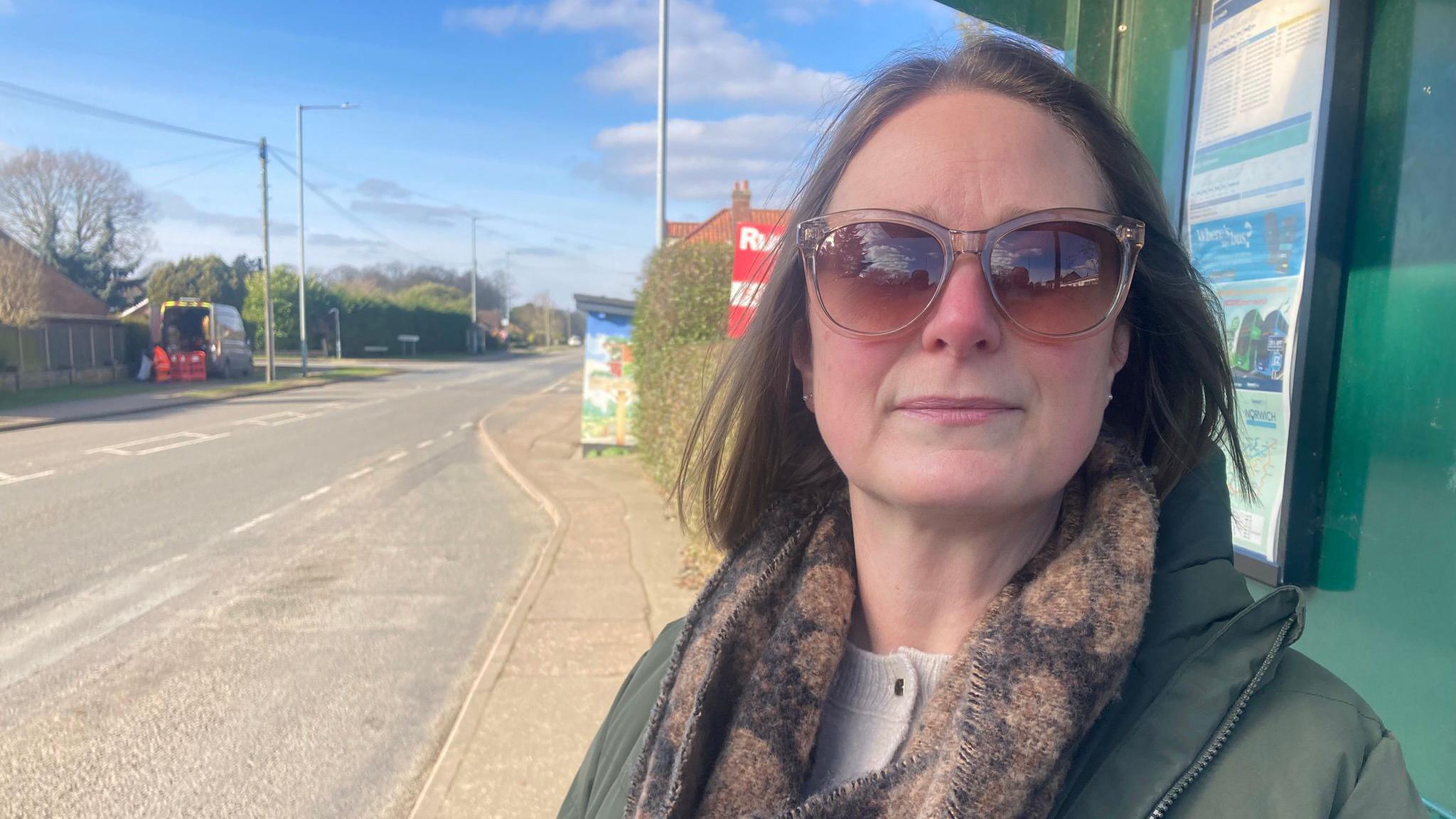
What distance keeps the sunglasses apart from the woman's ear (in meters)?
0.24

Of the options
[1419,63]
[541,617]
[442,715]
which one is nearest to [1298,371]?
[1419,63]

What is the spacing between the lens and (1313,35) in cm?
207

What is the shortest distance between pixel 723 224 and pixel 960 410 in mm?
30293

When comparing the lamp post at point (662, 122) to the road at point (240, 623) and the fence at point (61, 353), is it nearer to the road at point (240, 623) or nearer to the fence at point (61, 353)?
the road at point (240, 623)

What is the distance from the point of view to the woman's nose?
1.14 m

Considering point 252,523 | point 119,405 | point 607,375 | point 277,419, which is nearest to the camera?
point 252,523

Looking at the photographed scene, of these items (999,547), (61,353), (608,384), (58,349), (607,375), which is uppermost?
(999,547)

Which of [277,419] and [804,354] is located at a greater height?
[804,354]

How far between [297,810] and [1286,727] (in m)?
3.60

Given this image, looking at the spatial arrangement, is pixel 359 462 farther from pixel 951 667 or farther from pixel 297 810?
pixel 951 667

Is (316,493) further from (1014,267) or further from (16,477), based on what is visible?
(1014,267)

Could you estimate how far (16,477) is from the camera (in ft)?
34.9

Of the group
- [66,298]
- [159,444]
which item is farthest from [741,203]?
[66,298]

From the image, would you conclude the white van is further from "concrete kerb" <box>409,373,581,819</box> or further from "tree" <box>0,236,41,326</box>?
"concrete kerb" <box>409,373,581,819</box>
